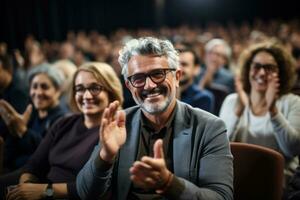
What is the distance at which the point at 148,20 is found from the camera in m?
16.2

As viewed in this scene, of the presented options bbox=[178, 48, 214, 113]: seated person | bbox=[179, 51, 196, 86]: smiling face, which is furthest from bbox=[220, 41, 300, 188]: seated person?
bbox=[179, 51, 196, 86]: smiling face

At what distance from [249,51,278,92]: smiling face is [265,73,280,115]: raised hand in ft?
0.32

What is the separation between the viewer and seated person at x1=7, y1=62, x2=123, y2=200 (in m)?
2.11

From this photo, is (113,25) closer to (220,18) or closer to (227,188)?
(220,18)

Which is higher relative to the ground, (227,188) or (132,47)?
(132,47)

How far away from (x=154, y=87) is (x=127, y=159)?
13.6 inches

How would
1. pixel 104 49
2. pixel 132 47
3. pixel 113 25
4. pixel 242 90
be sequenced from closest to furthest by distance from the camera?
1. pixel 132 47
2. pixel 242 90
3. pixel 104 49
4. pixel 113 25

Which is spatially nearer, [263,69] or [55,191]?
[55,191]

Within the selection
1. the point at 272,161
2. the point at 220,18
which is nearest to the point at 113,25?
the point at 220,18

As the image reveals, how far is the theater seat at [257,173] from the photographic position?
1.82 meters

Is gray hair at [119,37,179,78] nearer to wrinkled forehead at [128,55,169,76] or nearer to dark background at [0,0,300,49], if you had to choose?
wrinkled forehead at [128,55,169,76]

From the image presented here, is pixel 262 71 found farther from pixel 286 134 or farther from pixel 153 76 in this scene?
pixel 153 76

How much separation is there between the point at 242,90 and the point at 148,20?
13.8 meters

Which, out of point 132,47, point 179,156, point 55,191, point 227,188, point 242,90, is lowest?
point 55,191
